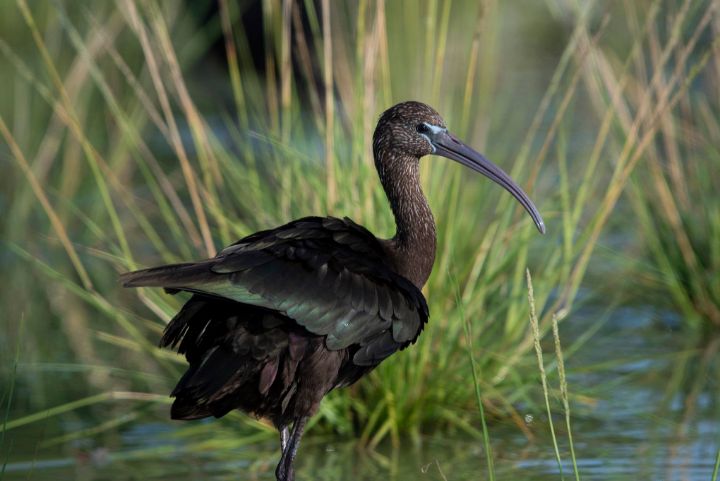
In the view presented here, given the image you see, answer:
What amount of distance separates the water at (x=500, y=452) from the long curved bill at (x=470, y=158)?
89cm

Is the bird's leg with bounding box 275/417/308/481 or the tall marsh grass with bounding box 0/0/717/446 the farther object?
the tall marsh grass with bounding box 0/0/717/446

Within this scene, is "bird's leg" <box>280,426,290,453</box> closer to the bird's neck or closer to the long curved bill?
the bird's neck

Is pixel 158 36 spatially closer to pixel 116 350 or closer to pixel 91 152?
pixel 91 152

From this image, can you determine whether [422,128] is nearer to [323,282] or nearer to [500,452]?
[323,282]

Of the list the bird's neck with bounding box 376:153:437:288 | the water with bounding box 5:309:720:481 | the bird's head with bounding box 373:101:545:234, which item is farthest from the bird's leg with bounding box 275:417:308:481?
the bird's head with bounding box 373:101:545:234

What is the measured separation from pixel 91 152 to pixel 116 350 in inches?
74.5

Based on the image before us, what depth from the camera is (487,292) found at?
215 inches

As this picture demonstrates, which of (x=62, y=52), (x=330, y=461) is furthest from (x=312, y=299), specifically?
(x=62, y=52)

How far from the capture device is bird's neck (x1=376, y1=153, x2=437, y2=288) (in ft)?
15.0

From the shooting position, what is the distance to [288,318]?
4125 millimetres

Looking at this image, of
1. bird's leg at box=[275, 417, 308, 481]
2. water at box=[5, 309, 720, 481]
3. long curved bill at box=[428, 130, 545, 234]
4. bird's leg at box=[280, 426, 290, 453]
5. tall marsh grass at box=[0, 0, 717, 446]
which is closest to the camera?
bird's leg at box=[275, 417, 308, 481]

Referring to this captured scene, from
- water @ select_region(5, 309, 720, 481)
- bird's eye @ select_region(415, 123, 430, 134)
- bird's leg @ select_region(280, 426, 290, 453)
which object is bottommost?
water @ select_region(5, 309, 720, 481)

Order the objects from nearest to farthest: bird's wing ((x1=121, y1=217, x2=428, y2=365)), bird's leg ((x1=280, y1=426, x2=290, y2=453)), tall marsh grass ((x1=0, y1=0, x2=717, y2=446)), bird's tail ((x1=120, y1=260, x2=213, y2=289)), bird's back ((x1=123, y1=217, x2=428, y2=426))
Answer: bird's tail ((x1=120, y1=260, x2=213, y2=289)) → bird's wing ((x1=121, y1=217, x2=428, y2=365)) → bird's back ((x1=123, y1=217, x2=428, y2=426)) → bird's leg ((x1=280, y1=426, x2=290, y2=453)) → tall marsh grass ((x1=0, y1=0, x2=717, y2=446))

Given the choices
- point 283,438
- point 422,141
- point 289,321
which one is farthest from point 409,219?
point 283,438
